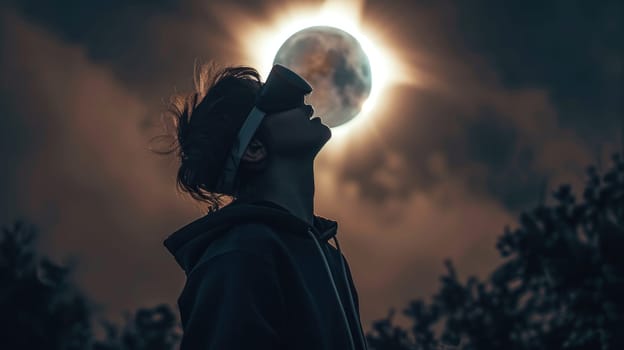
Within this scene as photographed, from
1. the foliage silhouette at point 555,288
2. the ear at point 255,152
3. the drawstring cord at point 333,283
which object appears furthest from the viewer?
the foliage silhouette at point 555,288

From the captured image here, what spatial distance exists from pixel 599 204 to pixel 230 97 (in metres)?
13.5

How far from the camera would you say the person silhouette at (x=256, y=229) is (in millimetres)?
2482

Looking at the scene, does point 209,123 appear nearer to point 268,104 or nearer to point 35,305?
point 268,104

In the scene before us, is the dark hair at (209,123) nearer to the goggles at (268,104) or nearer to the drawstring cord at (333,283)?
the goggles at (268,104)

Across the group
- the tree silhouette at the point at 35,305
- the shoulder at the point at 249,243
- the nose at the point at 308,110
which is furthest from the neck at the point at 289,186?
the tree silhouette at the point at 35,305

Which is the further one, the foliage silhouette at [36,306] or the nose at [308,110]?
the foliage silhouette at [36,306]

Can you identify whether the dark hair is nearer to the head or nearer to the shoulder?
the head

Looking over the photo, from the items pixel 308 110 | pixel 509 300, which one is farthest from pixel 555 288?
pixel 308 110

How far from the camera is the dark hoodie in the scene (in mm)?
2430

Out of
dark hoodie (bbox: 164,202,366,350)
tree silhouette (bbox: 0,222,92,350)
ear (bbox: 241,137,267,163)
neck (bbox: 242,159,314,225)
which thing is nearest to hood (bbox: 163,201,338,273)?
dark hoodie (bbox: 164,202,366,350)

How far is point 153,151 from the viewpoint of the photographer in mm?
3945

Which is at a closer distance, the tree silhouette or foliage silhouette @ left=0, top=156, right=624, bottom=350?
foliage silhouette @ left=0, top=156, right=624, bottom=350

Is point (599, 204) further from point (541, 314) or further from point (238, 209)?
point (238, 209)

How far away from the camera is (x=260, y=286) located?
2.53m
